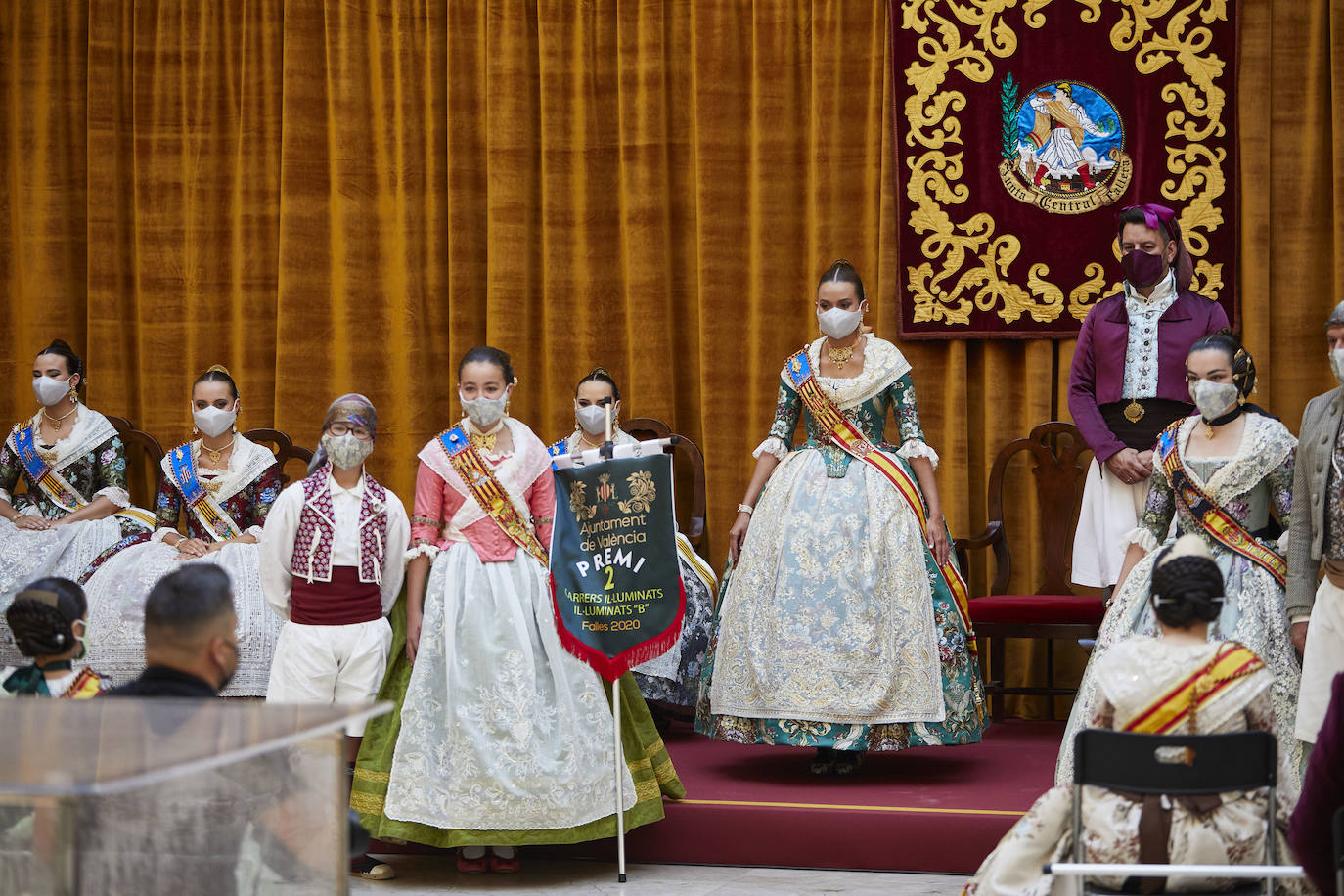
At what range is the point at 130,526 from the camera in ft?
19.0

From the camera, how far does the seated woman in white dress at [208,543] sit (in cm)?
513

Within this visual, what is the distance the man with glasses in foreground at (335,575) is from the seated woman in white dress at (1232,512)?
77.8 inches

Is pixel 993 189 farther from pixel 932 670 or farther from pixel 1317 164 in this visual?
pixel 932 670

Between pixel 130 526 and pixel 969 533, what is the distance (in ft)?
10.9

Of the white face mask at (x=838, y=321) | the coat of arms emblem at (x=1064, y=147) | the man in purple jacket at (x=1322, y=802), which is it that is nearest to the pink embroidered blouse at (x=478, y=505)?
the white face mask at (x=838, y=321)

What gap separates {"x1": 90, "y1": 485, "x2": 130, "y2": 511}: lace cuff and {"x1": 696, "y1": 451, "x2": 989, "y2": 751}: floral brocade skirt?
8.20ft

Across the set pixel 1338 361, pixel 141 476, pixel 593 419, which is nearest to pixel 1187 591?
pixel 1338 361

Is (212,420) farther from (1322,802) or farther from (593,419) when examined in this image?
(1322,802)

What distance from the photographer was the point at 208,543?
17.7 ft

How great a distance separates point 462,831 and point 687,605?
1559mm

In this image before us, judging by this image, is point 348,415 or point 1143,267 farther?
point 1143,267

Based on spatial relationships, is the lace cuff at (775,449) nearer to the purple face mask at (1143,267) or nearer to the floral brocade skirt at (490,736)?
the floral brocade skirt at (490,736)

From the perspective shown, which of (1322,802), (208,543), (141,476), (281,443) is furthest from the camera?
(141,476)

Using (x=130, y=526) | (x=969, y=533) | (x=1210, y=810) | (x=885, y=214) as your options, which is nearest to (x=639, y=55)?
(x=885, y=214)
